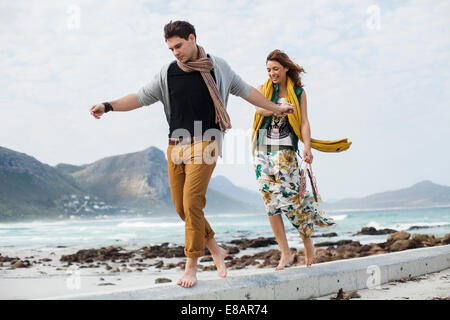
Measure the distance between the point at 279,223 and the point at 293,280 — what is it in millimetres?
650

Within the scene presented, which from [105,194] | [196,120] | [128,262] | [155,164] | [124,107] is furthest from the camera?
[155,164]

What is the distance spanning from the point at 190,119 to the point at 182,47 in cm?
55

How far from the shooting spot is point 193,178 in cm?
351

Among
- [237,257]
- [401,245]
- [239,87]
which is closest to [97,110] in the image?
[239,87]

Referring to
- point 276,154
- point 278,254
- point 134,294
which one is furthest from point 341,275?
point 278,254

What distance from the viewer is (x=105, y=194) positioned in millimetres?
87500

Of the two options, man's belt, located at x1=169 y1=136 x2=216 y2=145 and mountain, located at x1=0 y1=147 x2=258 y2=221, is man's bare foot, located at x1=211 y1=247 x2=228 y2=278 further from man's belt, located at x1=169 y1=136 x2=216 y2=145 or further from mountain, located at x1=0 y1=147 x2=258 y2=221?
mountain, located at x1=0 y1=147 x2=258 y2=221

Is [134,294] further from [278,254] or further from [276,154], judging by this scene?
[278,254]

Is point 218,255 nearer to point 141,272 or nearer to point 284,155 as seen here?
point 284,155

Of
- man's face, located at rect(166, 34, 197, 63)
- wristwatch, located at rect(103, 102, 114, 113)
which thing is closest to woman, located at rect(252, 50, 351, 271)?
man's face, located at rect(166, 34, 197, 63)

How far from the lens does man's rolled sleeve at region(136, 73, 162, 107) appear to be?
3730 mm

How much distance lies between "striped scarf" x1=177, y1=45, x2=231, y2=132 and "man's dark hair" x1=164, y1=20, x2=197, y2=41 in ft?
0.58
